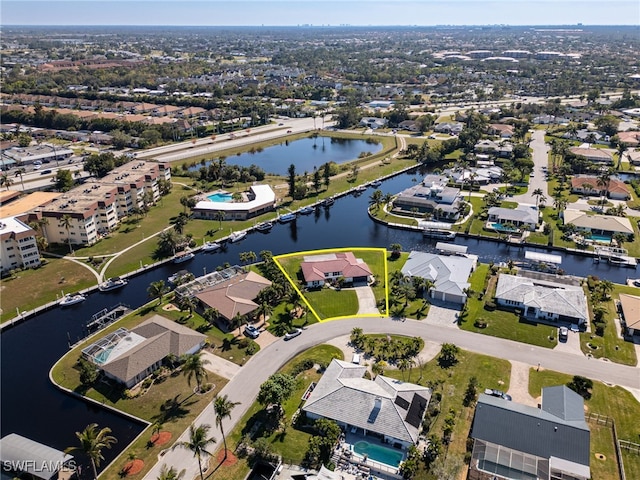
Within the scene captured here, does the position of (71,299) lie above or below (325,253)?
above

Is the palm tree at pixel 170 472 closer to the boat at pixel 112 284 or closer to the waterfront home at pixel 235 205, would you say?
the boat at pixel 112 284

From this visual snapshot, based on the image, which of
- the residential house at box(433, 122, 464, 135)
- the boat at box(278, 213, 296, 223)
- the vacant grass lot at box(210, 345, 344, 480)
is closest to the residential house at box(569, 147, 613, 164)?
the residential house at box(433, 122, 464, 135)

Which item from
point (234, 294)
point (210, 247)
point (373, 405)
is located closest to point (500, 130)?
point (210, 247)

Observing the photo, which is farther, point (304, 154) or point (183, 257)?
point (304, 154)

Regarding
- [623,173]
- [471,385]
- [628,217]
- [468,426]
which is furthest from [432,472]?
[623,173]

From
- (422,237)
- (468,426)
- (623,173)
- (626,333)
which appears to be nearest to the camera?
(468,426)

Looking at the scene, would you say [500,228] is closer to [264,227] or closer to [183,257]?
[264,227]

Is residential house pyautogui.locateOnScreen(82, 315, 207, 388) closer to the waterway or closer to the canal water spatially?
the canal water

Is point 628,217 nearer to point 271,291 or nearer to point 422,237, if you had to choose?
point 422,237
